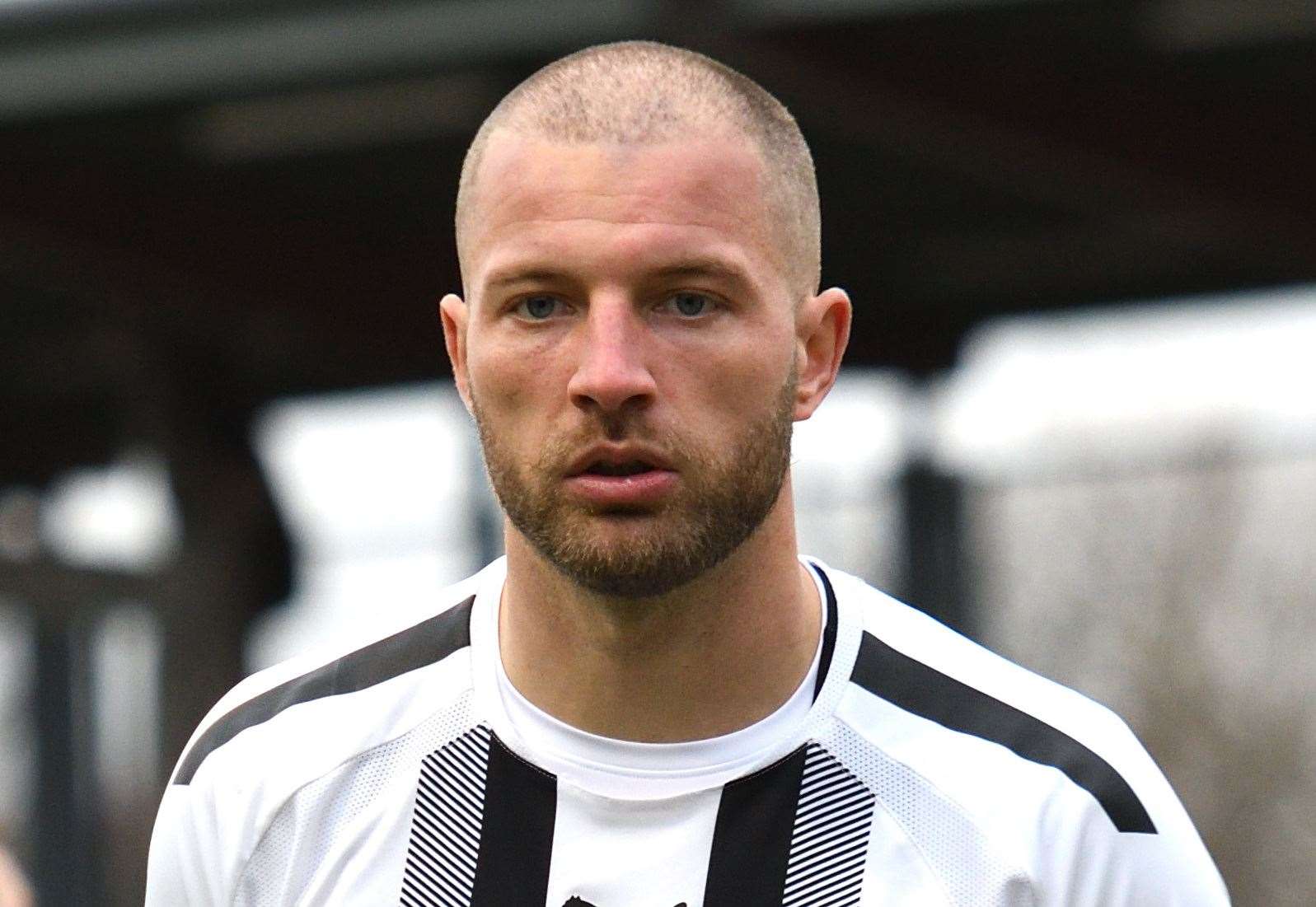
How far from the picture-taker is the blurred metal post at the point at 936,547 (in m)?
13.1

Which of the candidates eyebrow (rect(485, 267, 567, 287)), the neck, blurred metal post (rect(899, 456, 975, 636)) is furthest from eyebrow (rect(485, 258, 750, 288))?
blurred metal post (rect(899, 456, 975, 636))

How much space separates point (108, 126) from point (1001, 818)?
6.46 metres

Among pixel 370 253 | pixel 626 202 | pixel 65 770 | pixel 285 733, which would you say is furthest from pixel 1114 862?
pixel 65 770

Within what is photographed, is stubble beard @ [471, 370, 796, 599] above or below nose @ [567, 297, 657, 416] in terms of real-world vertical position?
below

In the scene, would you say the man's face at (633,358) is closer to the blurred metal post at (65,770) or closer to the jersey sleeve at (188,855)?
the jersey sleeve at (188,855)

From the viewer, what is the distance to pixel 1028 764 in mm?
3373

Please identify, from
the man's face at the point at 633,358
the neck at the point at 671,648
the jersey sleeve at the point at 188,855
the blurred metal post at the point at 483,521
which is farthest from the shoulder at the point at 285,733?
the blurred metal post at the point at 483,521

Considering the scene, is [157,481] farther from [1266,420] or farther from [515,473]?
[1266,420]

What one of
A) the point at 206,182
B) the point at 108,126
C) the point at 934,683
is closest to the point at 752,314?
the point at 934,683

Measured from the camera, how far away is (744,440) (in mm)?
3301

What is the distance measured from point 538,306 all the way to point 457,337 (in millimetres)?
319

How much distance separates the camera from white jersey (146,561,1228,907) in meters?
3.32

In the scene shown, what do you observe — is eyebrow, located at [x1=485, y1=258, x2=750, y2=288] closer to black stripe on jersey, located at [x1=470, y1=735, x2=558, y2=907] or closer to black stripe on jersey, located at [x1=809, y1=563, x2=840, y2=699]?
black stripe on jersey, located at [x1=809, y1=563, x2=840, y2=699]

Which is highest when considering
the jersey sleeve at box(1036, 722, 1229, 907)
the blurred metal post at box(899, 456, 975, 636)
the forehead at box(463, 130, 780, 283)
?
the forehead at box(463, 130, 780, 283)
